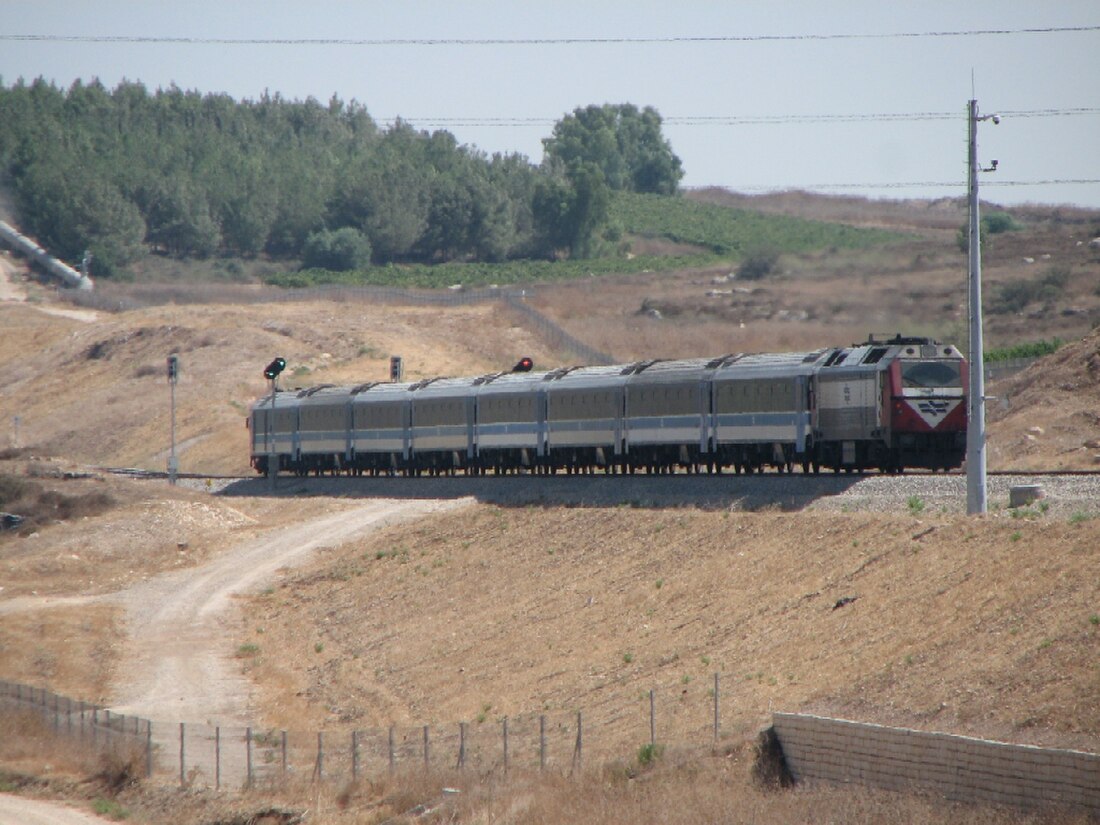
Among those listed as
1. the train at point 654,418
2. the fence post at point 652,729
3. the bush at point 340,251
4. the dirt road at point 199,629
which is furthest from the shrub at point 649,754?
the bush at point 340,251

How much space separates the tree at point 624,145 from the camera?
181625mm

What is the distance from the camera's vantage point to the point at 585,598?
3509 cm

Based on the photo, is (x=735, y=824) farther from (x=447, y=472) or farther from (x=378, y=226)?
(x=378, y=226)

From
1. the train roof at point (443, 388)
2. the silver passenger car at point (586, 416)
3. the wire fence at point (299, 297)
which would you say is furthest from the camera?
the wire fence at point (299, 297)

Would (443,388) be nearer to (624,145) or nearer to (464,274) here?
(464,274)

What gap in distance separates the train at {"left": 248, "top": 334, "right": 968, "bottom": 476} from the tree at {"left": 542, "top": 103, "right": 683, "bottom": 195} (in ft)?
384

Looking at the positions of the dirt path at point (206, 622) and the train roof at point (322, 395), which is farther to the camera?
the train roof at point (322, 395)

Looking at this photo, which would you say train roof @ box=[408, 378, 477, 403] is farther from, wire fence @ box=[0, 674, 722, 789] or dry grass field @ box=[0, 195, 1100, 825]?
wire fence @ box=[0, 674, 722, 789]

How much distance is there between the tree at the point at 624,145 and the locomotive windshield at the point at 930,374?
144 meters

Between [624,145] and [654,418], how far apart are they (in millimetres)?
143238

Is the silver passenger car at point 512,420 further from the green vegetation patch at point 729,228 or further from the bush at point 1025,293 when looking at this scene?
the bush at point 1025,293

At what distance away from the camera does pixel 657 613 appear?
31.8 metres

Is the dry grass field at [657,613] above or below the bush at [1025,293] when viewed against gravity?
below

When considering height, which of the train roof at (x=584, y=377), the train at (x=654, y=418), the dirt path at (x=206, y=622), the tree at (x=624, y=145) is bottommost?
the dirt path at (x=206, y=622)
